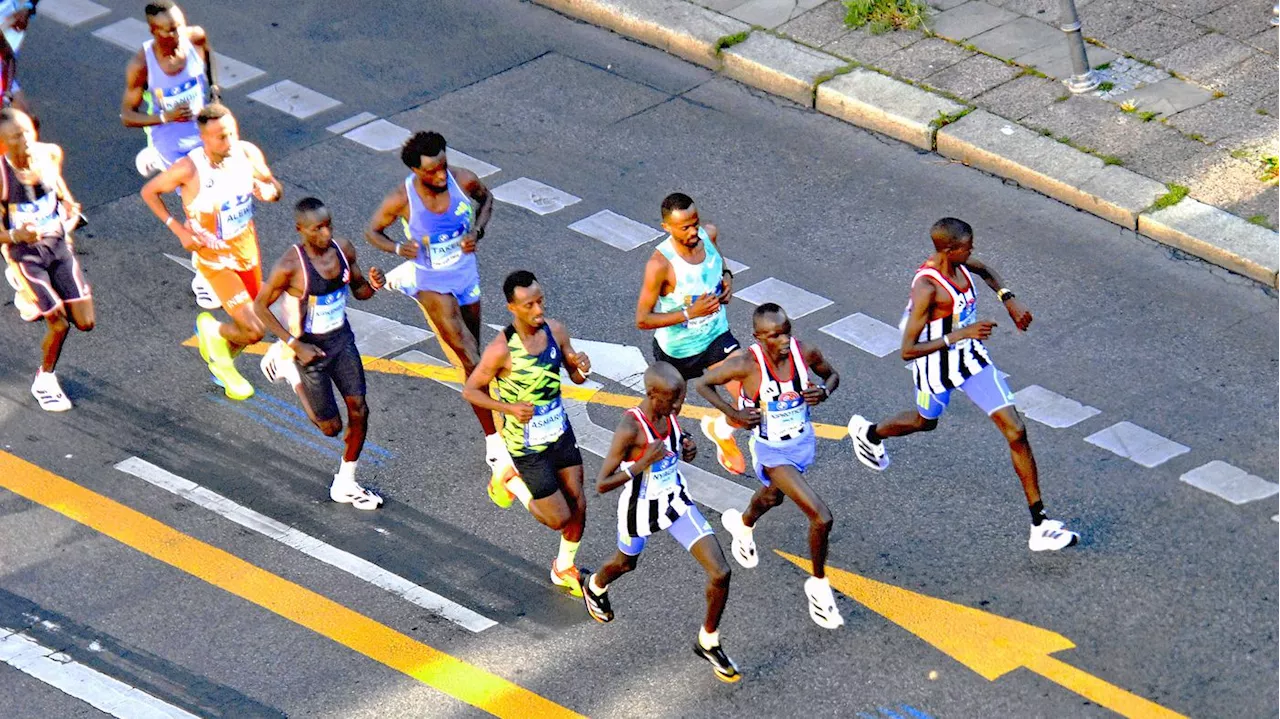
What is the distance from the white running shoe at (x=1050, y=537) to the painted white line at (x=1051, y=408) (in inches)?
47.6

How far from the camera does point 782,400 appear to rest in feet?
30.8

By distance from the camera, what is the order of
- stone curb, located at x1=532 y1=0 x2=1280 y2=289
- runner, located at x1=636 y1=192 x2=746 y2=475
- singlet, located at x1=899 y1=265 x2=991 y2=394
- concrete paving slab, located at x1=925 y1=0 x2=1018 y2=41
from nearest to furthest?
singlet, located at x1=899 y1=265 x2=991 y2=394
runner, located at x1=636 y1=192 x2=746 y2=475
stone curb, located at x1=532 y1=0 x2=1280 y2=289
concrete paving slab, located at x1=925 y1=0 x2=1018 y2=41

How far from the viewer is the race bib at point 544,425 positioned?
9508mm

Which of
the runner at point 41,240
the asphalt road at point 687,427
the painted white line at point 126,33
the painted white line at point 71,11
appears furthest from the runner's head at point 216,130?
the painted white line at point 71,11

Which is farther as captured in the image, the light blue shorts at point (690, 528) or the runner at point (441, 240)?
the runner at point (441, 240)

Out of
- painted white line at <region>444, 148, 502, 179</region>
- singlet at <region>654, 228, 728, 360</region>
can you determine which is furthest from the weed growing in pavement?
singlet at <region>654, 228, 728, 360</region>

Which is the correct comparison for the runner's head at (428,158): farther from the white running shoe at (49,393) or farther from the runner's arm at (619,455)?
the white running shoe at (49,393)

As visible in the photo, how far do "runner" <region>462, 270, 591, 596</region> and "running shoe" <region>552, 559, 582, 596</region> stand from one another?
279mm

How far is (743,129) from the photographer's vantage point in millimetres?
14859

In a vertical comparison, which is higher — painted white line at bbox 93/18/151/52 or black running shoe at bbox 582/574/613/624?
black running shoe at bbox 582/574/613/624

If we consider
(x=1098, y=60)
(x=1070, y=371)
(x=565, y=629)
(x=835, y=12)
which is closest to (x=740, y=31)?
(x=835, y=12)

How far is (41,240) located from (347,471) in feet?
8.03

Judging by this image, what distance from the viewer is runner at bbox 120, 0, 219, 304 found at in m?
12.6

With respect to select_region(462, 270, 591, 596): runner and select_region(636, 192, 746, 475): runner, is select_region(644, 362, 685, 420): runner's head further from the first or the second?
select_region(636, 192, 746, 475): runner
